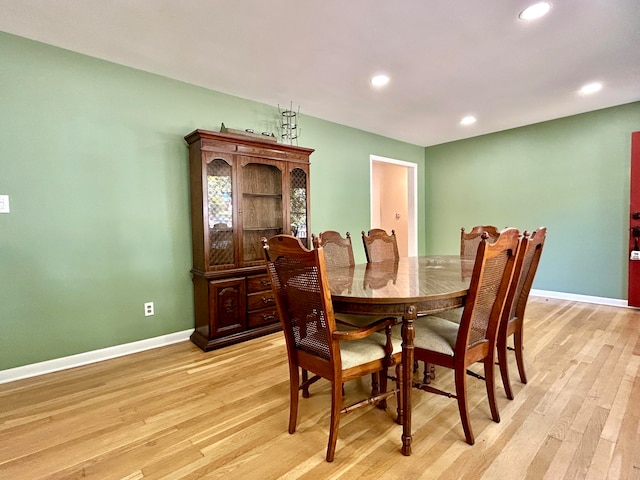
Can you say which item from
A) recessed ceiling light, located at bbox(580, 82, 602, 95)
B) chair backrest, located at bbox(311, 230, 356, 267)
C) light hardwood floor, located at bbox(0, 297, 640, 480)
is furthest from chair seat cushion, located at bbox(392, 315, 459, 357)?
recessed ceiling light, located at bbox(580, 82, 602, 95)

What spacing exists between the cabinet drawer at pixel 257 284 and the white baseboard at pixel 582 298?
150 inches

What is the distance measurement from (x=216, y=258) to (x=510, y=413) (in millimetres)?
2437

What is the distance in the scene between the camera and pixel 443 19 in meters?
2.07

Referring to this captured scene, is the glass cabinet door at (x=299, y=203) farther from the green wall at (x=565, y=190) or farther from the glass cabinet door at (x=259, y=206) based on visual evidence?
the green wall at (x=565, y=190)

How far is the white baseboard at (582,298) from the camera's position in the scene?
3.88m

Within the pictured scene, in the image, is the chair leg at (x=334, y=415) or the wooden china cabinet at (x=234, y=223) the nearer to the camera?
the chair leg at (x=334, y=415)

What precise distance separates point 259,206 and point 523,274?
94.6 inches

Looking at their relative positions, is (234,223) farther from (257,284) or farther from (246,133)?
(246,133)

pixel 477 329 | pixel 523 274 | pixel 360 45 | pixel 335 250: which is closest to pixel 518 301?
pixel 523 274

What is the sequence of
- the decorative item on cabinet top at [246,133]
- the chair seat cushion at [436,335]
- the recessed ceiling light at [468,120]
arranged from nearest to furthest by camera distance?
the chair seat cushion at [436,335] → the decorative item on cabinet top at [246,133] → the recessed ceiling light at [468,120]

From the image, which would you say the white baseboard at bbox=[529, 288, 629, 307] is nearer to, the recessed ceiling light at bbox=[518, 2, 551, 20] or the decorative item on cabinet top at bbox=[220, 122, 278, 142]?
the recessed ceiling light at bbox=[518, 2, 551, 20]

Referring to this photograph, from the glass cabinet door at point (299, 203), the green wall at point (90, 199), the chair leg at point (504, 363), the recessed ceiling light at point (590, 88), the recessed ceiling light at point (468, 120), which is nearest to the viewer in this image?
the chair leg at point (504, 363)

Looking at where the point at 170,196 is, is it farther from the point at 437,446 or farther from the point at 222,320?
the point at 437,446

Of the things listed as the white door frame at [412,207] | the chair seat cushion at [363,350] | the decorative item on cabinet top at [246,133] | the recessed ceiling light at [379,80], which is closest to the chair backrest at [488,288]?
the chair seat cushion at [363,350]
